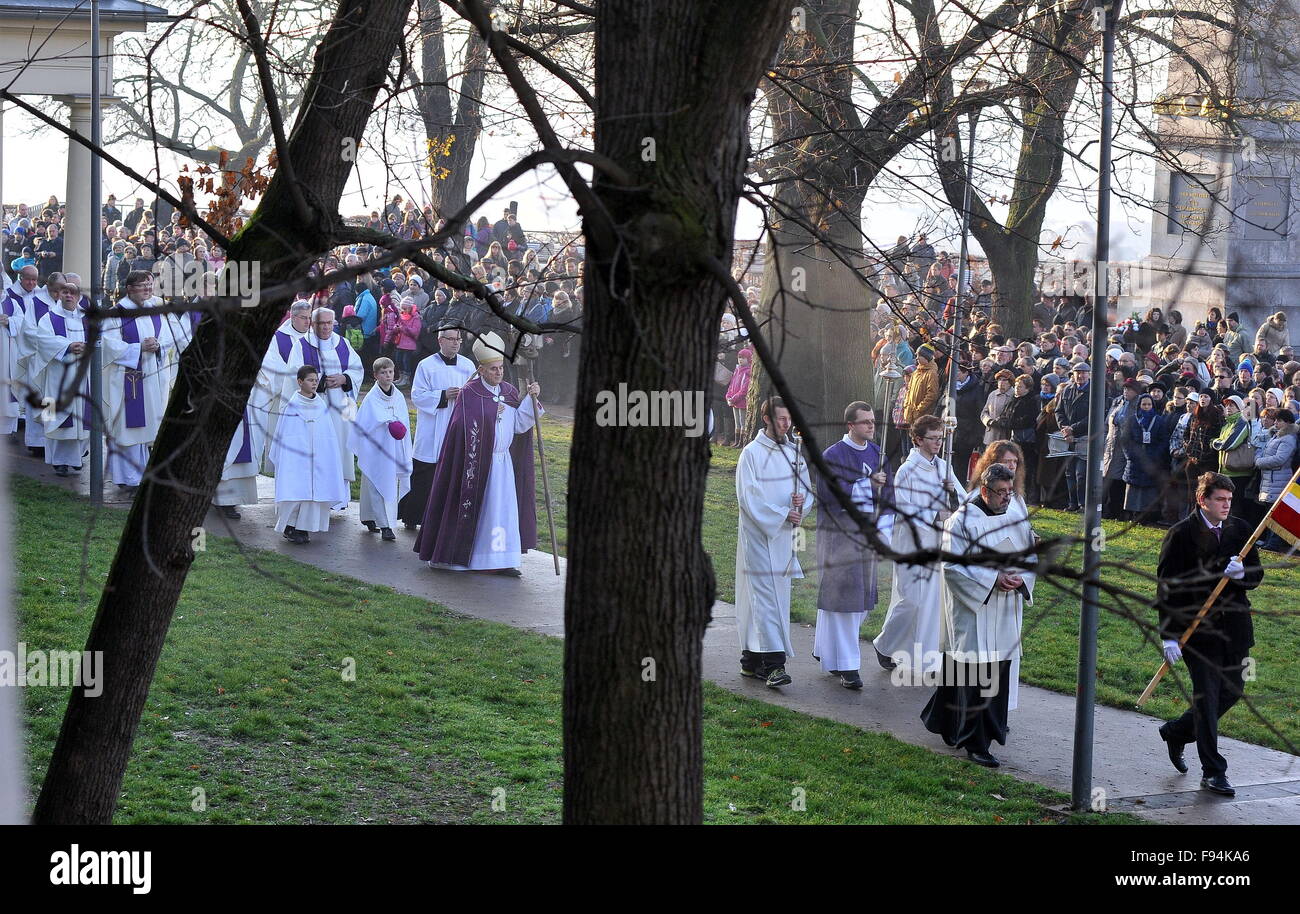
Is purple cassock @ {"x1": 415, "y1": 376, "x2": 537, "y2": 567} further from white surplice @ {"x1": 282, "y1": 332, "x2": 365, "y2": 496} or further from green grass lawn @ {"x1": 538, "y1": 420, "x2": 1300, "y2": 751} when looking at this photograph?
green grass lawn @ {"x1": 538, "y1": 420, "x2": 1300, "y2": 751}

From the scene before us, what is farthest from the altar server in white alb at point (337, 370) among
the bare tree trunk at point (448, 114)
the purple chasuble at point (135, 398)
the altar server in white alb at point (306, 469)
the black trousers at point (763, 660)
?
the black trousers at point (763, 660)

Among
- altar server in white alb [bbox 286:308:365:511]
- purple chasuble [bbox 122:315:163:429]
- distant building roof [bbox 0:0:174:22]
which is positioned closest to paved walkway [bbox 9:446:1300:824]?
altar server in white alb [bbox 286:308:365:511]

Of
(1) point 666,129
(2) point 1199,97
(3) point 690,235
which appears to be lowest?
(3) point 690,235

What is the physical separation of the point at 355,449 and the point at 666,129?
1240 cm

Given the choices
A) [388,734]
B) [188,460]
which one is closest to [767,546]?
[388,734]

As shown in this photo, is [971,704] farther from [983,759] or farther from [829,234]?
[829,234]

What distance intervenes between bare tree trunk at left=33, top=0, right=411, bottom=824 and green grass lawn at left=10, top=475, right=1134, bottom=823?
1.35 m

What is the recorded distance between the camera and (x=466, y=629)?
11.3m

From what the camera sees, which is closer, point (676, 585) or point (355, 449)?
point (676, 585)

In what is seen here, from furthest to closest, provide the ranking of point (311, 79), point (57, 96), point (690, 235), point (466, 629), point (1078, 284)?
point (57, 96), point (466, 629), point (1078, 284), point (311, 79), point (690, 235)

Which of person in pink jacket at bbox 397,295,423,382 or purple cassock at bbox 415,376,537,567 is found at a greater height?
person in pink jacket at bbox 397,295,423,382

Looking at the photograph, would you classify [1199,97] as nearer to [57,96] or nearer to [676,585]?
[676,585]

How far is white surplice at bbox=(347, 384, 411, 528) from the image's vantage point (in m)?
14.4
